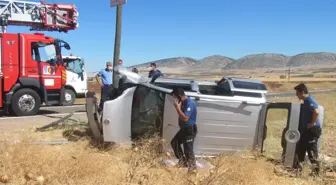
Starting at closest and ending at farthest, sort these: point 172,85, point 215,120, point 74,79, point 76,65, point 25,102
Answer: point 215,120, point 172,85, point 25,102, point 74,79, point 76,65

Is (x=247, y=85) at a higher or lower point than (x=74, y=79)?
higher

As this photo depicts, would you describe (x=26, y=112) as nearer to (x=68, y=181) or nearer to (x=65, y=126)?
(x=65, y=126)

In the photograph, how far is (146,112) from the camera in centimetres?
713

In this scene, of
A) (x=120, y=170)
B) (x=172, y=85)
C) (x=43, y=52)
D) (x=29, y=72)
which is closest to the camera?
(x=120, y=170)

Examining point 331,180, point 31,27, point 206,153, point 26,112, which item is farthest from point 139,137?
point 31,27

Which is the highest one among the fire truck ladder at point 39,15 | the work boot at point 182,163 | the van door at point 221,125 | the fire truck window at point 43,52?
the fire truck ladder at point 39,15

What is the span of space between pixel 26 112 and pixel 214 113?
7.99m

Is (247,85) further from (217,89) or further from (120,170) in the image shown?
(120,170)

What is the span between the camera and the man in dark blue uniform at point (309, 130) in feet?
20.8

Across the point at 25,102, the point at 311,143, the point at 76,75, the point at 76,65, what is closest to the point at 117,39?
the point at 311,143

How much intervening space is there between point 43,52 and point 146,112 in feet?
23.6

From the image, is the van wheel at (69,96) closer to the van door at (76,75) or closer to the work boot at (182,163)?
the van door at (76,75)

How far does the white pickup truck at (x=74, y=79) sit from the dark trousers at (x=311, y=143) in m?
12.8

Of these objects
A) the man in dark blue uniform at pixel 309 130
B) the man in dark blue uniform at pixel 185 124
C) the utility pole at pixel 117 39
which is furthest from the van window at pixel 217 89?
the utility pole at pixel 117 39
